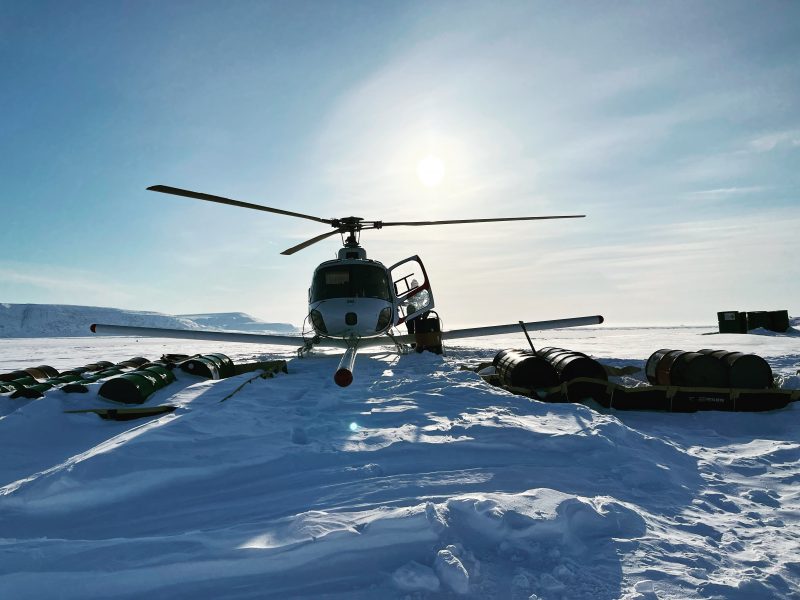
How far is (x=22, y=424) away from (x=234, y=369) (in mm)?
5007

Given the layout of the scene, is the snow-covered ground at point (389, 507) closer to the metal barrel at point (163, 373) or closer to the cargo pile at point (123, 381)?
the cargo pile at point (123, 381)

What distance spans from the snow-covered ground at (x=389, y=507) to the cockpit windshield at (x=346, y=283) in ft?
18.8

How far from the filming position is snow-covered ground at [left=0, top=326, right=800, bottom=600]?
6.96 feet

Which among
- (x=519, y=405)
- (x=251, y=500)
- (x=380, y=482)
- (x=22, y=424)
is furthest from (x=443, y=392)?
(x=22, y=424)

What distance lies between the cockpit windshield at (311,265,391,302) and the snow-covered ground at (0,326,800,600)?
573 cm

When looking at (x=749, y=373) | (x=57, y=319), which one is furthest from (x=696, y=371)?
(x=57, y=319)

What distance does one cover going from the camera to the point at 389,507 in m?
2.76

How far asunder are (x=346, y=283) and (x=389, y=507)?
8569mm

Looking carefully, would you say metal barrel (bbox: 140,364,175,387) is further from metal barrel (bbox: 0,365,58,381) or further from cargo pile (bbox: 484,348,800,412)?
cargo pile (bbox: 484,348,800,412)

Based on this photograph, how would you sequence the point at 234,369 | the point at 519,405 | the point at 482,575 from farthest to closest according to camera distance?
the point at 234,369 → the point at 519,405 → the point at 482,575

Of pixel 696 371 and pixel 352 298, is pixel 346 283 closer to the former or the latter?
pixel 352 298

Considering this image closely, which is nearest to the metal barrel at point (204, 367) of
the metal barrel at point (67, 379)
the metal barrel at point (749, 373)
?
the metal barrel at point (67, 379)

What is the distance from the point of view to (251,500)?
302cm

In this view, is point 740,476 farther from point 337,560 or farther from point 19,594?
point 19,594
